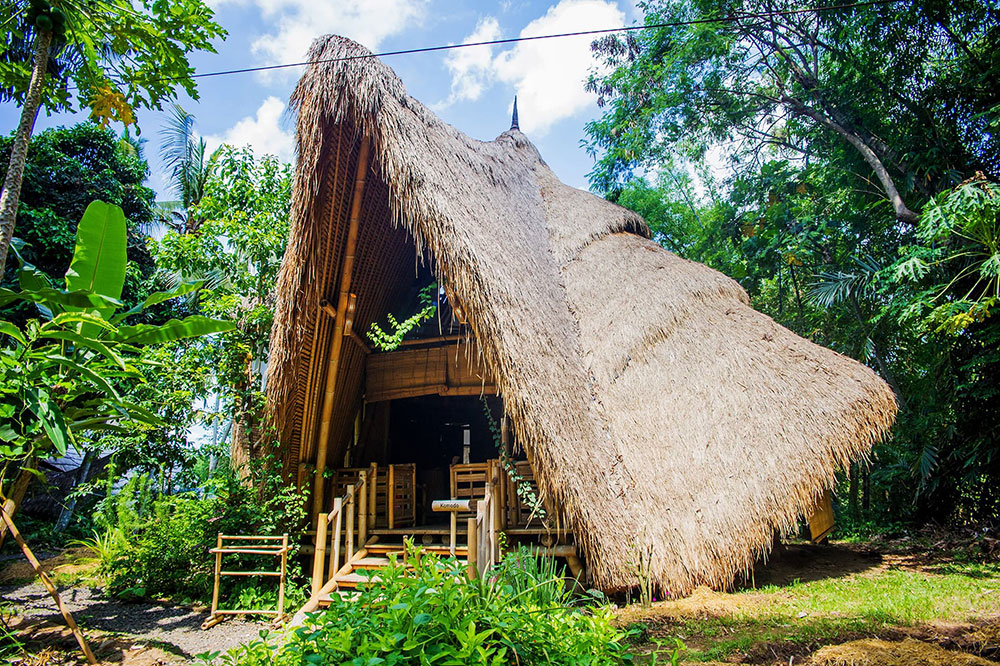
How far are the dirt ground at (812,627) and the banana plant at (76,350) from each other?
9.55 feet

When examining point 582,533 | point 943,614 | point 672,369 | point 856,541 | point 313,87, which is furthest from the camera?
point 856,541

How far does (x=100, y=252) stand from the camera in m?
3.25

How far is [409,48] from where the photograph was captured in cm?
545

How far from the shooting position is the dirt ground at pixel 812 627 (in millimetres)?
2723

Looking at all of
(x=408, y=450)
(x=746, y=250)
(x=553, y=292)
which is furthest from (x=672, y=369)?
(x=746, y=250)

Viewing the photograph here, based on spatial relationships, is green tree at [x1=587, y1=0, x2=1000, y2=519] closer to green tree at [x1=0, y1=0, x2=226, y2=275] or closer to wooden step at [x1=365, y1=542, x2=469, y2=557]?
wooden step at [x1=365, y1=542, x2=469, y2=557]

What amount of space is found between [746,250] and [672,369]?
6.64 metres

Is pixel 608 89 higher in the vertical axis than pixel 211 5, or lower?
higher

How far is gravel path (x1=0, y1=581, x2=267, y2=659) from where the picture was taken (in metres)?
3.93

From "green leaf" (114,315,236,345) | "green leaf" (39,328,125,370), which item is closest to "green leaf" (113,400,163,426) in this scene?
"green leaf" (114,315,236,345)

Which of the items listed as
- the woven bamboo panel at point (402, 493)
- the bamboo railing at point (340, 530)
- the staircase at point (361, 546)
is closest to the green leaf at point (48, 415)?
the staircase at point (361, 546)

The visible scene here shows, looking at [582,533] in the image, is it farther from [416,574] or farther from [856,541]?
[856,541]

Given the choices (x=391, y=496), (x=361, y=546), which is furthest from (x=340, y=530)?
(x=391, y=496)

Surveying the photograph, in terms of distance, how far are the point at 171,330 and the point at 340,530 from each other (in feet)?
8.68
